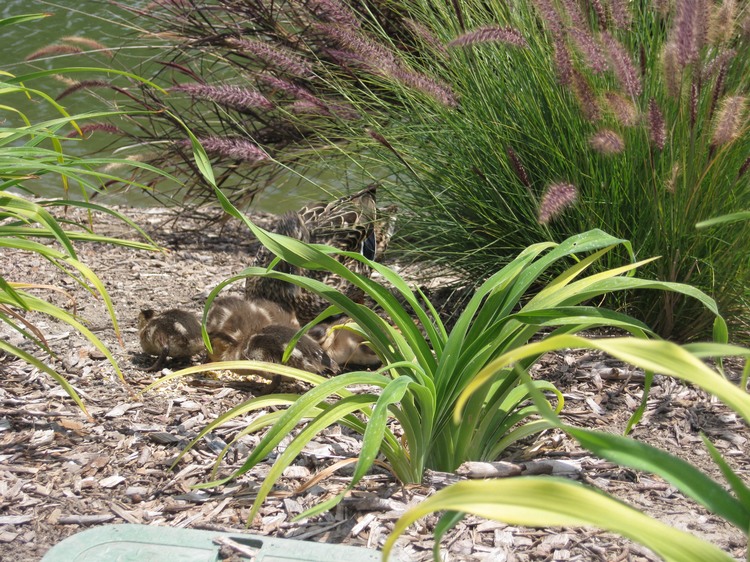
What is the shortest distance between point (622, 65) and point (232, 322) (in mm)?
2186

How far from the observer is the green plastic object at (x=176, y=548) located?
57.1 inches

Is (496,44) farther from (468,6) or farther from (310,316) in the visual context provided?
(310,316)

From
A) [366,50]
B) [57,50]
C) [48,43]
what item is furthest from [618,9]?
[48,43]

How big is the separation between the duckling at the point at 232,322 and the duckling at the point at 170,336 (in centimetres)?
18

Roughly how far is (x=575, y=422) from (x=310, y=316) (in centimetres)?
214

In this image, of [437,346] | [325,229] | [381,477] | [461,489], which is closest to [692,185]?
[437,346]

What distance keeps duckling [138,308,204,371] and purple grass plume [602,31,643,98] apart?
2081 mm

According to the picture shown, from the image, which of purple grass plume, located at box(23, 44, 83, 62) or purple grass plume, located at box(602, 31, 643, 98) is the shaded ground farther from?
purple grass plume, located at box(23, 44, 83, 62)

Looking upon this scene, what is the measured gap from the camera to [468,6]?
3600 millimetres

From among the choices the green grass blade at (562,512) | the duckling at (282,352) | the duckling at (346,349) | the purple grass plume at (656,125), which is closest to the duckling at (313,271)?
the duckling at (346,349)

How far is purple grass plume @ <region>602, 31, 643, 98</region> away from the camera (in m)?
2.16

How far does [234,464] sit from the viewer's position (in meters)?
2.08

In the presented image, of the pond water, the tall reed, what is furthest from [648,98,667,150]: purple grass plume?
the pond water

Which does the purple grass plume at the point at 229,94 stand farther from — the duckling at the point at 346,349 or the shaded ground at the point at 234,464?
the shaded ground at the point at 234,464
